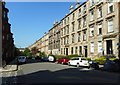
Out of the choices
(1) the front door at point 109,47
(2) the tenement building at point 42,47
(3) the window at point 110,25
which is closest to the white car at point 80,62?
(1) the front door at point 109,47

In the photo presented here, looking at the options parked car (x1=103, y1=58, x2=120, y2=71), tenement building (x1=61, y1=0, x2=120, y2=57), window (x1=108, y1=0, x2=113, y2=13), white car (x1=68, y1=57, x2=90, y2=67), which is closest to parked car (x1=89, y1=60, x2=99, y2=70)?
white car (x1=68, y1=57, x2=90, y2=67)

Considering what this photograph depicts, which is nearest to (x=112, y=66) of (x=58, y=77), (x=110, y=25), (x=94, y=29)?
(x=58, y=77)

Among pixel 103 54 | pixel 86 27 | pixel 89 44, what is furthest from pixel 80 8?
pixel 103 54

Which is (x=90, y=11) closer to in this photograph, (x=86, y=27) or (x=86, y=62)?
(x=86, y=27)

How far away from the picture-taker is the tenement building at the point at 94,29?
42656 mm

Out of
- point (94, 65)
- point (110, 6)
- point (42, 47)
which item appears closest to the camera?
point (94, 65)

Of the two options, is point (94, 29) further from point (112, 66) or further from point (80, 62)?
point (112, 66)

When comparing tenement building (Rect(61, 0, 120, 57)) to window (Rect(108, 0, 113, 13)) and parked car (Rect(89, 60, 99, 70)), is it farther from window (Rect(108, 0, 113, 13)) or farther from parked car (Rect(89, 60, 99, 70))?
parked car (Rect(89, 60, 99, 70))

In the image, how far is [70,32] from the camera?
67.9 meters

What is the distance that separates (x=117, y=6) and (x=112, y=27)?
143 inches

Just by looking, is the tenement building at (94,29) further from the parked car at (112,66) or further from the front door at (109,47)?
the parked car at (112,66)

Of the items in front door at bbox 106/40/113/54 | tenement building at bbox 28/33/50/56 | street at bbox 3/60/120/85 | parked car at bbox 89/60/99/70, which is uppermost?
tenement building at bbox 28/33/50/56

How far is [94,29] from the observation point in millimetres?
50219

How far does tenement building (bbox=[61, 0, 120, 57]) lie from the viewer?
42.7 meters
